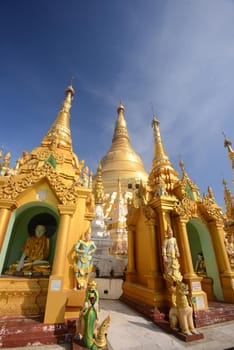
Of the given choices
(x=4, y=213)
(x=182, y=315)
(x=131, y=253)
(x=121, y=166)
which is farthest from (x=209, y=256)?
(x=121, y=166)

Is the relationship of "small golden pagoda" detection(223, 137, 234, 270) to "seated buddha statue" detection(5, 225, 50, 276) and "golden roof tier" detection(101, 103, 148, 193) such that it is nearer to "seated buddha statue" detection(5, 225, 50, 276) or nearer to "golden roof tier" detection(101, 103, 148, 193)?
"seated buddha statue" detection(5, 225, 50, 276)

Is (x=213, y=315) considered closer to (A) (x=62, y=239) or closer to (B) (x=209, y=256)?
(B) (x=209, y=256)

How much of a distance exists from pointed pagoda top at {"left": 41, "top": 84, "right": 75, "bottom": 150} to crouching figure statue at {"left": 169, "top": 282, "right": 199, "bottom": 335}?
718 centimetres

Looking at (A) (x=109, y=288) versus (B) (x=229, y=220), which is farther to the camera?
(B) (x=229, y=220)

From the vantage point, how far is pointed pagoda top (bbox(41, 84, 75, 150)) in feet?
29.9

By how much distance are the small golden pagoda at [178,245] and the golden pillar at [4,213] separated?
16.5 feet

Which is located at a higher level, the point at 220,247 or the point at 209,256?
the point at 220,247

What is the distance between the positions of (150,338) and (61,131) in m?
9.89

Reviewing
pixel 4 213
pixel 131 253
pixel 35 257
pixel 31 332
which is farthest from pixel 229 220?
pixel 4 213

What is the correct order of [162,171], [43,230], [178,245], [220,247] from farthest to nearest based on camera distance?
1. [162,171]
2. [220,247]
3. [178,245]
4. [43,230]

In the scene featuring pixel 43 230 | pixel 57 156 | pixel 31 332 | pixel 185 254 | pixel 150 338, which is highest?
pixel 57 156

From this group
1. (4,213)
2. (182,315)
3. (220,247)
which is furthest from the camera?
(220,247)

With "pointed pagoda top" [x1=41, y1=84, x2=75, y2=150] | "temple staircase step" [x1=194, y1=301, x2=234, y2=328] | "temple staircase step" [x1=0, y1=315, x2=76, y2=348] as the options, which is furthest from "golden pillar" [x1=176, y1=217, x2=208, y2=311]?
"pointed pagoda top" [x1=41, y1=84, x2=75, y2=150]

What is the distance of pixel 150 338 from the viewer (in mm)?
4242
